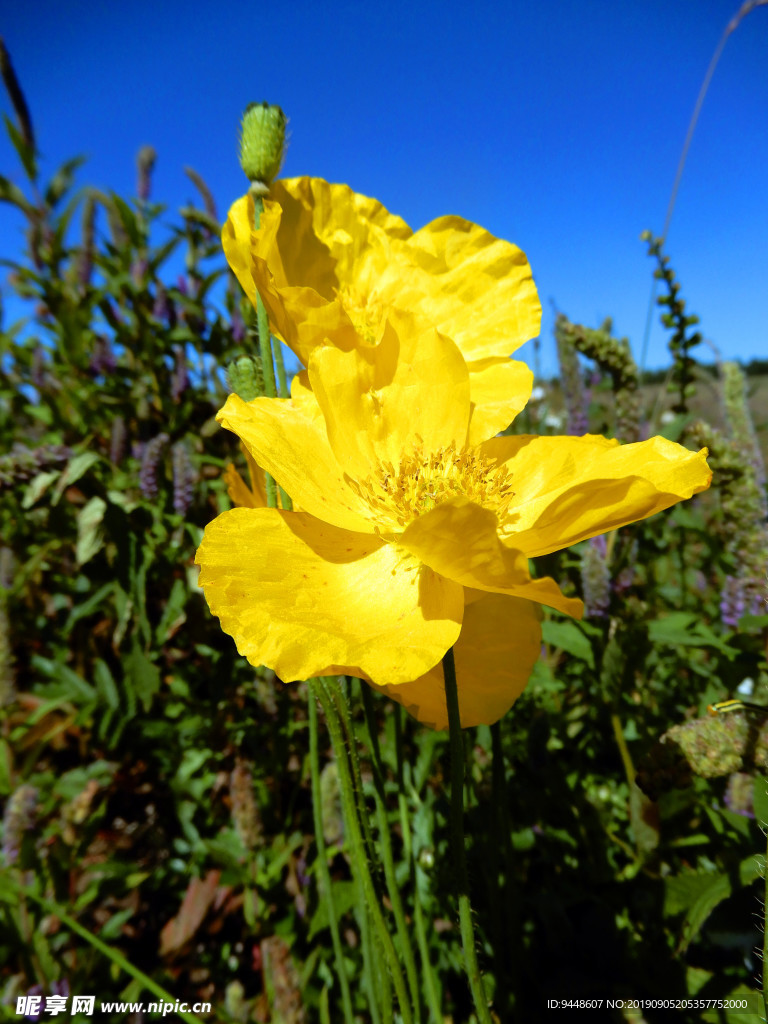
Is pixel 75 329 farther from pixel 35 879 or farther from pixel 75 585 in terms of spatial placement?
Result: pixel 35 879

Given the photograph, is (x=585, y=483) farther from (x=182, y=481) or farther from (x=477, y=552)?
(x=182, y=481)

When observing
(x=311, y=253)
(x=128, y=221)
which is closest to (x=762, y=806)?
(x=311, y=253)

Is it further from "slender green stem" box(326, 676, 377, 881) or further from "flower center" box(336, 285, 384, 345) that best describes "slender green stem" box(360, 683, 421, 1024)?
"flower center" box(336, 285, 384, 345)

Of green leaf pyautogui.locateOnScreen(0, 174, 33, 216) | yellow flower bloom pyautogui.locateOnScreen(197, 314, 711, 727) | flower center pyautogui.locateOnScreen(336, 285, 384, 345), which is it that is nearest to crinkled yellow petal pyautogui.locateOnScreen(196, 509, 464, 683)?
yellow flower bloom pyautogui.locateOnScreen(197, 314, 711, 727)

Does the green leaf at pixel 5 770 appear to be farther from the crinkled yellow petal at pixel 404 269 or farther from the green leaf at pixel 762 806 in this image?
the green leaf at pixel 762 806

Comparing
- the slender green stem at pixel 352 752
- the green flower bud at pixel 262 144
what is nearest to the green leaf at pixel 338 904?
the slender green stem at pixel 352 752

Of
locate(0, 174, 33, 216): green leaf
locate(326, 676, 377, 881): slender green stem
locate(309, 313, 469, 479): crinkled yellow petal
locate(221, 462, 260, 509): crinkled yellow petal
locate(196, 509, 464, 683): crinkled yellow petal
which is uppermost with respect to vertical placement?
locate(0, 174, 33, 216): green leaf
